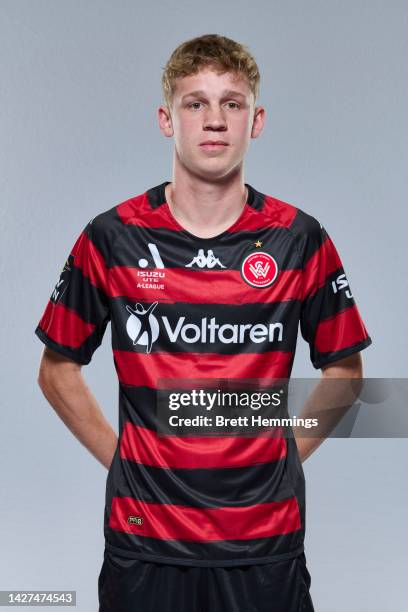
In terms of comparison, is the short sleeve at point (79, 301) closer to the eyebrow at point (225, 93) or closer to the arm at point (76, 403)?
the arm at point (76, 403)

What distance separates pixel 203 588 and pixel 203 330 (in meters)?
0.54

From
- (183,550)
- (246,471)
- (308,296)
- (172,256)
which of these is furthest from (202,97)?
(183,550)

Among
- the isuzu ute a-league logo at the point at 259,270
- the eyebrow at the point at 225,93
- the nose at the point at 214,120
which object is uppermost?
the eyebrow at the point at 225,93

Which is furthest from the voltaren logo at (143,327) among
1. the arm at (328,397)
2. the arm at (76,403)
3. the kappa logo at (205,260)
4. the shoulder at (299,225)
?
the arm at (328,397)

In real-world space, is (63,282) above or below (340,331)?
above

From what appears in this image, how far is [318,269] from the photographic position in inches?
88.7

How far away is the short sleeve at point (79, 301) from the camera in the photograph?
2271 mm

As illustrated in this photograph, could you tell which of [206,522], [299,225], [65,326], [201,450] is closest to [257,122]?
[299,225]

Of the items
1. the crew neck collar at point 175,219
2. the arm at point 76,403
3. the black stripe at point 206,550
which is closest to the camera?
the black stripe at point 206,550

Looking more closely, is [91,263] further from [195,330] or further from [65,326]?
[195,330]

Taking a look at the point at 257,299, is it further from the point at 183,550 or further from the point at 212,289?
the point at 183,550

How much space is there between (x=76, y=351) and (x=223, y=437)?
0.41 meters

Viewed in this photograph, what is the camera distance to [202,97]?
2.18m

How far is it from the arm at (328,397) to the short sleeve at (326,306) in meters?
0.05
